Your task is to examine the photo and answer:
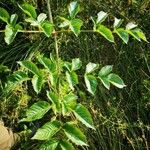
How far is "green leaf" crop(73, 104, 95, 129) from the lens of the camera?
4.99 feet

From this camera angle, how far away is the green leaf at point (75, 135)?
1499 millimetres

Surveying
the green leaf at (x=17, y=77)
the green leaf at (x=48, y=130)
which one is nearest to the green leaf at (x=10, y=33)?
the green leaf at (x=17, y=77)

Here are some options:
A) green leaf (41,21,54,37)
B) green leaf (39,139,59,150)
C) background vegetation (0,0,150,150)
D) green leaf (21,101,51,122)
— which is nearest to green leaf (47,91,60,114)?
green leaf (21,101,51,122)

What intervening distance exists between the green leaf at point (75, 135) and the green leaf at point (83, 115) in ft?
0.15

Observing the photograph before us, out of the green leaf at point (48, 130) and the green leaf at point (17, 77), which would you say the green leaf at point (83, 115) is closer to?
the green leaf at point (48, 130)

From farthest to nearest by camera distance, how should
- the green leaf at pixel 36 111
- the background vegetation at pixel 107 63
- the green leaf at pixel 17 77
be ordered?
1. the background vegetation at pixel 107 63
2. the green leaf at pixel 17 77
3. the green leaf at pixel 36 111

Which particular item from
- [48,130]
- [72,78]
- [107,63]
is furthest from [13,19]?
[107,63]

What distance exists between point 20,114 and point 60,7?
805 mm

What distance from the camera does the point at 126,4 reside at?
2.63 m

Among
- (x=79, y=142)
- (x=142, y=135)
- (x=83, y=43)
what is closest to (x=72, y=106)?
(x=79, y=142)

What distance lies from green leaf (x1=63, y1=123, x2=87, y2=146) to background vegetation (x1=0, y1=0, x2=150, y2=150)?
597 mm

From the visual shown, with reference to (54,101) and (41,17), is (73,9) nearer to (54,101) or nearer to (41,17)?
(41,17)

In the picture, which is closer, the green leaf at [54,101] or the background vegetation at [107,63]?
the green leaf at [54,101]

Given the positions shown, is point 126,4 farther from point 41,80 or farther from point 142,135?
point 41,80
